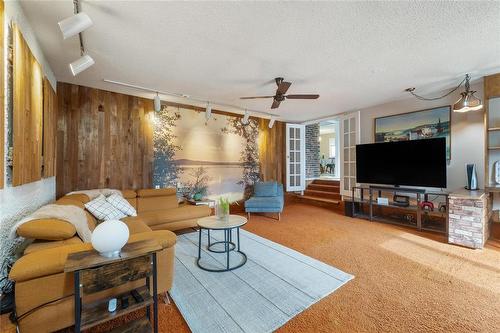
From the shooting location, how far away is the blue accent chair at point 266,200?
4578 mm

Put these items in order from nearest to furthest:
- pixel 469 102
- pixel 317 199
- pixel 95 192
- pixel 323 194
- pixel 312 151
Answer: pixel 469 102, pixel 95 192, pixel 317 199, pixel 323 194, pixel 312 151

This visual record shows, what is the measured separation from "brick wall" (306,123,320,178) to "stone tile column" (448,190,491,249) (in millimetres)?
4095

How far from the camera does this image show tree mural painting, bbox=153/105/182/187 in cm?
413

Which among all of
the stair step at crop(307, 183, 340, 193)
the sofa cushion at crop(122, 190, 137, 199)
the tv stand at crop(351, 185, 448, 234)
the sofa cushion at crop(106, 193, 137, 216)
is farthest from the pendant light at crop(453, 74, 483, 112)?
the sofa cushion at crop(122, 190, 137, 199)

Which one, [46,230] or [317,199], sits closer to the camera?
[46,230]

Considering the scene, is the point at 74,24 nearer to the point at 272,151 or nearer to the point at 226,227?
the point at 226,227

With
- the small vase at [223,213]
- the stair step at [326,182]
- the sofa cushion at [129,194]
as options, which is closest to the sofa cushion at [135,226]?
the sofa cushion at [129,194]

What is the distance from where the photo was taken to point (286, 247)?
9.95ft

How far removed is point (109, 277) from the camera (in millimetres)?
1348

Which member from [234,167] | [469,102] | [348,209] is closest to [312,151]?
[348,209]

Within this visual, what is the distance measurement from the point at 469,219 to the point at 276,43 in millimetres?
3404

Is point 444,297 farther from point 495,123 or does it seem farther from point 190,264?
point 495,123

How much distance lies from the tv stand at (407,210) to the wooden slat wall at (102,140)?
439cm

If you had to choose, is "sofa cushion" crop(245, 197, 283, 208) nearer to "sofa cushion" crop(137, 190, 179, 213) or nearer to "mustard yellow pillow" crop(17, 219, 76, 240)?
"sofa cushion" crop(137, 190, 179, 213)
